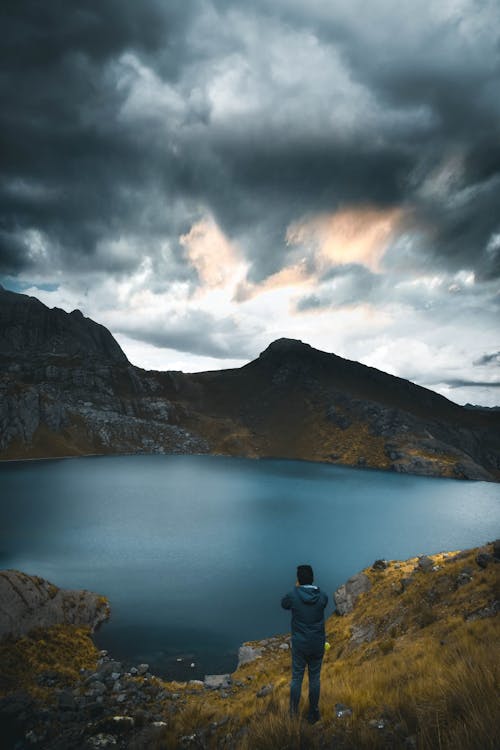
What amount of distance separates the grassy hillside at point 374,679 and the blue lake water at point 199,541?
213 inches

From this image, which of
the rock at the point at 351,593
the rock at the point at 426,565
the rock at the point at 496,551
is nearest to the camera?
the rock at the point at 496,551

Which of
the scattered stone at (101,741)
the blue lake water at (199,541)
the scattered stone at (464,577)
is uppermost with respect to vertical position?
the scattered stone at (464,577)

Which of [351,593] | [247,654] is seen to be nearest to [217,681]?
[247,654]

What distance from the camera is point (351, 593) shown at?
33.2m

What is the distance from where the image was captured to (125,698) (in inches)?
739

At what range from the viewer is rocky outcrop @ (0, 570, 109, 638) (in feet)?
85.0

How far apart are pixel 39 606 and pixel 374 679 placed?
27.8 m

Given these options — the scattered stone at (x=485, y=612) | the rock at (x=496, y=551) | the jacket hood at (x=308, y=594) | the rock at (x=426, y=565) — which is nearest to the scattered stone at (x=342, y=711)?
the jacket hood at (x=308, y=594)

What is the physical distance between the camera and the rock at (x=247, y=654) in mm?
26141

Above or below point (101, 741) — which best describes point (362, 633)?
below

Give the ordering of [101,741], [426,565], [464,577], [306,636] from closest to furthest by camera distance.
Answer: [306,636]
[101,741]
[464,577]
[426,565]

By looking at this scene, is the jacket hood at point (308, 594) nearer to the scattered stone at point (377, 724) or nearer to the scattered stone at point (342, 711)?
the scattered stone at point (342, 711)

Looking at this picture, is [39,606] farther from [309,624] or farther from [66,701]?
[309,624]

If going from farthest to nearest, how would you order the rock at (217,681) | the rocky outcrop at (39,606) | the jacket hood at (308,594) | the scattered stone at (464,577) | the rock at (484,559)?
the rocky outcrop at (39,606), the rock at (484,559), the scattered stone at (464,577), the rock at (217,681), the jacket hood at (308,594)
